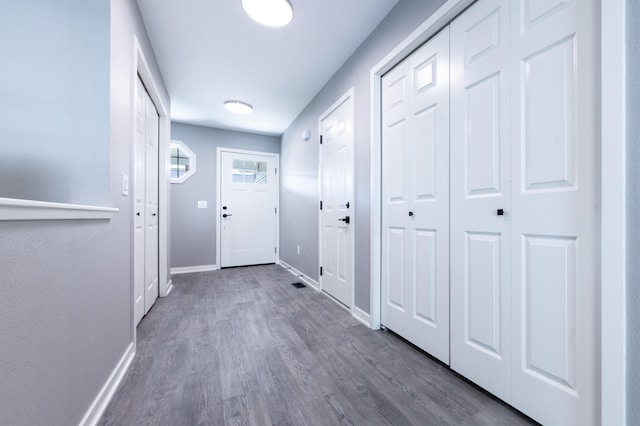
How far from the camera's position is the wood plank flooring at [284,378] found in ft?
3.71

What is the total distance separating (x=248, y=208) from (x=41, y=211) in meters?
3.64

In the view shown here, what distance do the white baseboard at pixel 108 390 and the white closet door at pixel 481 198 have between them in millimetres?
1777

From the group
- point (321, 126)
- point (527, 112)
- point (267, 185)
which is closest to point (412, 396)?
point (527, 112)

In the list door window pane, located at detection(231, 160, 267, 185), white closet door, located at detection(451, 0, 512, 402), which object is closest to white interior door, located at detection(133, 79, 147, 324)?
door window pane, located at detection(231, 160, 267, 185)

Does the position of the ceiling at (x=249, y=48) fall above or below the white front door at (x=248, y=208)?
above

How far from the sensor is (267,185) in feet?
14.9

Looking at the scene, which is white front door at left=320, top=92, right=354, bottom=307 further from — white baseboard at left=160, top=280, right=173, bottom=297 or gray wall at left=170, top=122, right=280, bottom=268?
gray wall at left=170, top=122, right=280, bottom=268

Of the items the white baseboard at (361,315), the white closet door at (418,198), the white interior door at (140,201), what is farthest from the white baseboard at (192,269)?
the white closet door at (418,198)

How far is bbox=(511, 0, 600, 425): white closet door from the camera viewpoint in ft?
2.96

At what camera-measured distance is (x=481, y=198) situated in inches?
50.5

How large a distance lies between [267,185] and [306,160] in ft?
4.46

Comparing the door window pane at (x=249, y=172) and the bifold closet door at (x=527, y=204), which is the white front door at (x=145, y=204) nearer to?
the door window pane at (x=249, y=172)

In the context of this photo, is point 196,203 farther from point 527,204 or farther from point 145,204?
point 527,204

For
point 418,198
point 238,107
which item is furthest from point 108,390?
point 238,107
